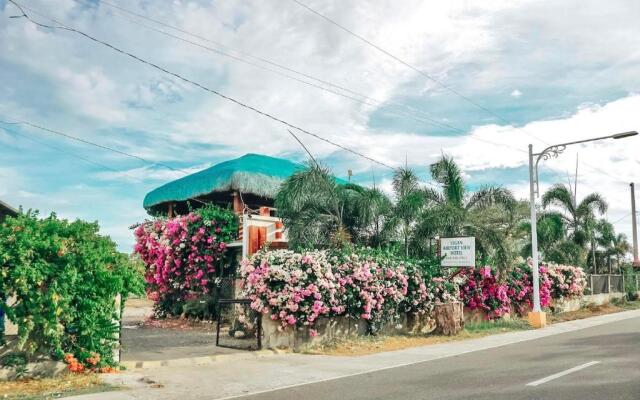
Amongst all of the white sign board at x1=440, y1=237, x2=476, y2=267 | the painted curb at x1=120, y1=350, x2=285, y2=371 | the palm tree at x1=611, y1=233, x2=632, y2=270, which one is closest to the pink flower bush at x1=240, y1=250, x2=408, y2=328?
the painted curb at x1=120, y1=350, x2=285, y2=371

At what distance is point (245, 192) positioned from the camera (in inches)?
877

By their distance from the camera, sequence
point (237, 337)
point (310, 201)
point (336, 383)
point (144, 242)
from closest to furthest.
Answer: point (336, 383)
point (237, 337)
point (310, 201)
point (144, 242)

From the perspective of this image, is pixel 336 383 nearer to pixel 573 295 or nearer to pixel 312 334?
pixel 312 334

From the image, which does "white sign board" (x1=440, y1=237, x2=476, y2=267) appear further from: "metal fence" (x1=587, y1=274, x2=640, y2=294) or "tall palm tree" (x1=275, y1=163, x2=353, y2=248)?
"metal fence" (x1=587, y1=274, x2=640, y2=294)

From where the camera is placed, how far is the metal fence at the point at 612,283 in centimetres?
3353

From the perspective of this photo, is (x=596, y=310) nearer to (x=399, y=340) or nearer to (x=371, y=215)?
(x=371, y=215)

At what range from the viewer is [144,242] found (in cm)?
2231

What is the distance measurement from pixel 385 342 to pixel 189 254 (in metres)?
8.55

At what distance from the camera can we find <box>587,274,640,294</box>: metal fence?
33.5 meters

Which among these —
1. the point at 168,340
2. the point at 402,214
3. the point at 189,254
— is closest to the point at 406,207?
the point at 402,214

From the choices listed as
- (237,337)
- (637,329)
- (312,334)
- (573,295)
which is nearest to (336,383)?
(312,334)

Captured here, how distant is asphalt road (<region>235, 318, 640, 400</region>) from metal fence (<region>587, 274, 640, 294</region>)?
829 inches

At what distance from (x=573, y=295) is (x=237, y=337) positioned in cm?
2027

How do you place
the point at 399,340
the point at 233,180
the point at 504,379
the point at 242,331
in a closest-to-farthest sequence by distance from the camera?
the point at 504,379
the point at 399,340
the point at 242,331
the point at 233,180
